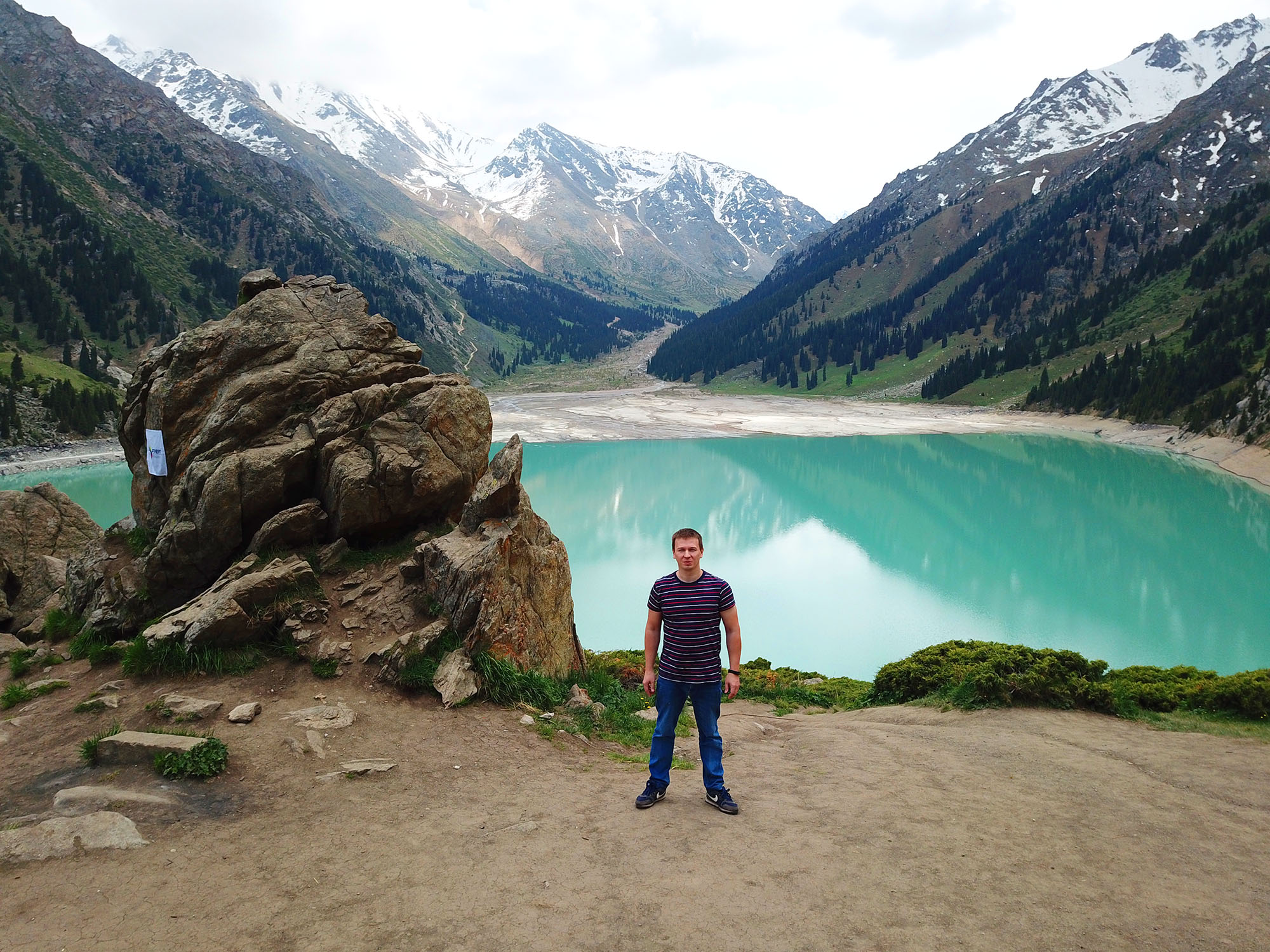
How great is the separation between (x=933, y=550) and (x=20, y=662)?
36130 mm

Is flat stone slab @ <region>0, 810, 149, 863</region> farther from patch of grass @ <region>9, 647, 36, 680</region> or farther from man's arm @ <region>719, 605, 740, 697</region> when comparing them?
patch of grass @ <region>9, 647, 36, 680</region>

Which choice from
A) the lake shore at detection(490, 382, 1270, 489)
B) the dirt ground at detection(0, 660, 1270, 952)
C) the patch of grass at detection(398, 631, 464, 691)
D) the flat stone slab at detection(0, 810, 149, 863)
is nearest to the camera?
the dirt ground at detection(0, 660, 1270, 952)

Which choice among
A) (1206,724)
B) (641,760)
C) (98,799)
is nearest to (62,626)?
(98,799)

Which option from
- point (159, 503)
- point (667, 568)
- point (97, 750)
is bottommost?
point (667, 568)

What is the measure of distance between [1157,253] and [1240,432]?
80299mm

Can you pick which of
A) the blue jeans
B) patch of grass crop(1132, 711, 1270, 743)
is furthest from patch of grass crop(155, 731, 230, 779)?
patch of grass crop(1132, 711, 1270, 743)

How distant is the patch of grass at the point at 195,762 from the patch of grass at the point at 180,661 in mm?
2467

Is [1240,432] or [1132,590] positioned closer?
[1132,590]

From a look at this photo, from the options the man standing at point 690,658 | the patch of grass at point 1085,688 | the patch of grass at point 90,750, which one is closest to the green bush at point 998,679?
the patch of grass at point 1085,688

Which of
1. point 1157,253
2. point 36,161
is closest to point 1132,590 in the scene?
point 1157,253

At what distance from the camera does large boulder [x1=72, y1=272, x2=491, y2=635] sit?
1189 cm

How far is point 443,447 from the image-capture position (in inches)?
523

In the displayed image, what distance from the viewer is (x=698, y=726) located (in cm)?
686

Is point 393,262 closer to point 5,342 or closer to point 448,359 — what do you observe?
point 448,359
